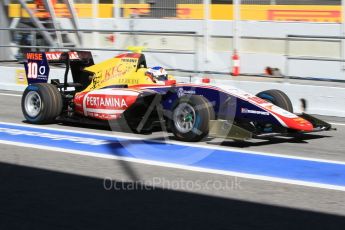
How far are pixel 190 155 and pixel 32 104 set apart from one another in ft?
12.0

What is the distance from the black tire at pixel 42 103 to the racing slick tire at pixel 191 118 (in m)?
2.28

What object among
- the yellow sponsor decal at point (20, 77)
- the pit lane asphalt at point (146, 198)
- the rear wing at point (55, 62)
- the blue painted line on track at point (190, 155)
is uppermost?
the rear wing at point (55, 62)

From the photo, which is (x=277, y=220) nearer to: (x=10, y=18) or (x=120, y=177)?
(x=120, y=177)

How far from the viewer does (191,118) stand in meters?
8.98

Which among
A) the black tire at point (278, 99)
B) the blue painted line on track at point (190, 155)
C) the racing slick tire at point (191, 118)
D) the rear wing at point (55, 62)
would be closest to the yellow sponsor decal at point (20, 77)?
the rear wing at point (55, 62)

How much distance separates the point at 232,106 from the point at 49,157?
2627 millimetres

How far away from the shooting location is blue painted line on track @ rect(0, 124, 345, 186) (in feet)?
24.4

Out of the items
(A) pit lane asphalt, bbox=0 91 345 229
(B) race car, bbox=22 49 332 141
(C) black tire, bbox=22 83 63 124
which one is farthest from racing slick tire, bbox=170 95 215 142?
(C) black tire, bbox=22 83 63 124

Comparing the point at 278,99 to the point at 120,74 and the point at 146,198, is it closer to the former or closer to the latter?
the point at 120,74

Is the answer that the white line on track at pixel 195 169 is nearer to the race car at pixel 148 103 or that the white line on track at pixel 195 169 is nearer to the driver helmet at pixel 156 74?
the race car at pixel 148 103

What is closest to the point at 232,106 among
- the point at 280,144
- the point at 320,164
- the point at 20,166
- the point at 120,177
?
the point at 280,144

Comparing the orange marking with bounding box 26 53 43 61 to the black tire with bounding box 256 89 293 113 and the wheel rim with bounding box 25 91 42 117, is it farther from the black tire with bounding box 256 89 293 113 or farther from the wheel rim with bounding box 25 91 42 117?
the black tire with bounding box 256 89 293 113

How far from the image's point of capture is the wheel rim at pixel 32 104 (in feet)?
35.2

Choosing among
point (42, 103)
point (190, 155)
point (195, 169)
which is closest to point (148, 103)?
point (190, 155)
